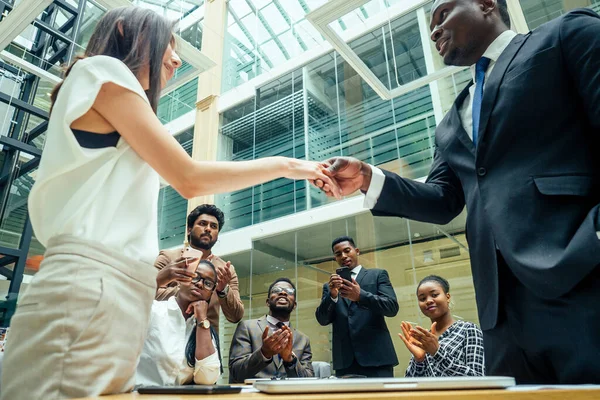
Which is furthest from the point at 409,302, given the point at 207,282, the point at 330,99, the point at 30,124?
the point at 30,124

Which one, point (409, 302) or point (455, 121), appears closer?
point (455, 121)

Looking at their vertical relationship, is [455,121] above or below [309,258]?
below

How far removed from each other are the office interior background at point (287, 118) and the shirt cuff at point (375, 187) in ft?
10.2

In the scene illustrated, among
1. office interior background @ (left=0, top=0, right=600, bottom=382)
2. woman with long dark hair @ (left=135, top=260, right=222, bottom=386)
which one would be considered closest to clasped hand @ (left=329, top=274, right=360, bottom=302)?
woman with long dark hair @ (left=135, top=260, right=222, bottom=386)

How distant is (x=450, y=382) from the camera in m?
0.52

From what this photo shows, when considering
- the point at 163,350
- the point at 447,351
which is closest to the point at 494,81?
the point at 163,350

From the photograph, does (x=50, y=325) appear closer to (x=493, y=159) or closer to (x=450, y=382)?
(x=450, y=382)

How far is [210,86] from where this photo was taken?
30.8 ft

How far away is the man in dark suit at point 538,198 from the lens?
79 centimetres

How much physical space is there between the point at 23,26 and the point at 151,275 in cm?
426

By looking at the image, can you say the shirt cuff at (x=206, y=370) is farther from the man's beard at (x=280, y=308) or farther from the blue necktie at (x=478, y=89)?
the blue necktie at (x=478, y=89)

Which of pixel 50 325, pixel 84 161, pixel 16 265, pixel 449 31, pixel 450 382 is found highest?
pixel 16 265

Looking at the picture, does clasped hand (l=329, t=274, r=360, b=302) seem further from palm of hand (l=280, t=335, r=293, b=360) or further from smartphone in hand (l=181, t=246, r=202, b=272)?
smartphone in hand (l=181, t=246, r=202, b=272)

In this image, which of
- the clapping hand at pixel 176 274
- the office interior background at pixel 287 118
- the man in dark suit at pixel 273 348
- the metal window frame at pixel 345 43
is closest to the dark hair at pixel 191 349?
the clapping hand at pixel 176 274
